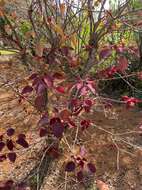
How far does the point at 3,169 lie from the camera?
14.4ft

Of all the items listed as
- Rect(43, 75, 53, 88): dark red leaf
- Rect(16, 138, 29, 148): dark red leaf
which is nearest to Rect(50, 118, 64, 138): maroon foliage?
Rect(43, 75, 53, 88): dark red leaf

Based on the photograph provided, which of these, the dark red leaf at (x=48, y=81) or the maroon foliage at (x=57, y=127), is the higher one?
the dark red leaf at (x=48, y=81)

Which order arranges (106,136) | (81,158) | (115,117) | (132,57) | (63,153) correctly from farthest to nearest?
(132,57) < (115,117) < (106,136) < (63,153) < (81,158)

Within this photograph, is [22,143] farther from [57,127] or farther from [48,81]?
[48,81]

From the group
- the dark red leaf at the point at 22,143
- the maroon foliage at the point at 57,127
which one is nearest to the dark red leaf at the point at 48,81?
the maroon foliage at the point at 57,127

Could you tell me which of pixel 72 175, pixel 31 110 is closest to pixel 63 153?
pixel 72 175

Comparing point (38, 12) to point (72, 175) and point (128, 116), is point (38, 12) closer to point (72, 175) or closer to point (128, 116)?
point (72, 175)

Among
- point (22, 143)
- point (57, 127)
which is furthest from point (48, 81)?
point (22, 143)

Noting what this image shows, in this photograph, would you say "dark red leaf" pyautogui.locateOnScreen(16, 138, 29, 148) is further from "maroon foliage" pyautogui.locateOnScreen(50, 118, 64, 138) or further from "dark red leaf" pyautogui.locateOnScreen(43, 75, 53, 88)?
"dark red leaf" pyautogui.locateOnScreen(43, 75, 53, 88)

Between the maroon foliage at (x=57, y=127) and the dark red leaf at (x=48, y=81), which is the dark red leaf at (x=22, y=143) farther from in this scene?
the dark red leaf at (x=48, y=81)

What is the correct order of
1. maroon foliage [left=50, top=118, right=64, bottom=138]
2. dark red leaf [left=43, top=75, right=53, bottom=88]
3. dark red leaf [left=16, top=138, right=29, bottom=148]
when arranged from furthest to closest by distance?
dark red leaf [left=16, top=138, right=29, bottom=148] < maroon foliage [left=50, top=118, right=64, bottom=138] < dark red leaf [left=43, top=75, right=53, bottom=88]

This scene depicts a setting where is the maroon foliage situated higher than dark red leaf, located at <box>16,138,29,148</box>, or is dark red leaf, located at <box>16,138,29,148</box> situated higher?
the maroon foliage

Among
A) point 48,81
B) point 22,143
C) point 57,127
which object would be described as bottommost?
point 22,143

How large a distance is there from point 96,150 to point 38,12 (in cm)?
156
